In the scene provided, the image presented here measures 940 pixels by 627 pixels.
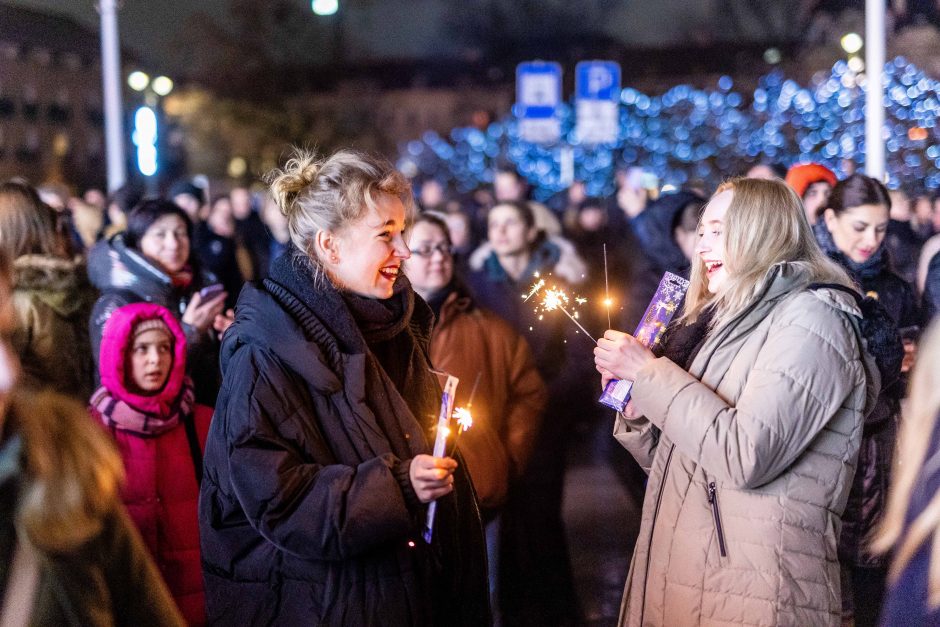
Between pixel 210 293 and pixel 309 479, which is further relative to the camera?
pixel 210 293

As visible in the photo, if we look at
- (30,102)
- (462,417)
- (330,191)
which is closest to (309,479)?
(462,417)

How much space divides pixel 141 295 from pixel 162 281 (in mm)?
159

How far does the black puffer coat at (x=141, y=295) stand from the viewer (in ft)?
19.0

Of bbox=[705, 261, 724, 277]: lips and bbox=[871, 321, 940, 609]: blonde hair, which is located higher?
bbox=[705, 261, 724, 277]: lips

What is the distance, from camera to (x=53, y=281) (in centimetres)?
637

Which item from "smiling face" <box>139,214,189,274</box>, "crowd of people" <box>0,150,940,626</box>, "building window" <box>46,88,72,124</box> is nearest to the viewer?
"crowd of people" <box>0,150,940,626</box>

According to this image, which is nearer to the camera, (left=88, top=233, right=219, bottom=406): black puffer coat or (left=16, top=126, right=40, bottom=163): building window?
(left=88, top=233, right=219, bottom=406): black puffer coat

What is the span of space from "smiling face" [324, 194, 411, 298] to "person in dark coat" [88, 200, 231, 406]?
2537mm

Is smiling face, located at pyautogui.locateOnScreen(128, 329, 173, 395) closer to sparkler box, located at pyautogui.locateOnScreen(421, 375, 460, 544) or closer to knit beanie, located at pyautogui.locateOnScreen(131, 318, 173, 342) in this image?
knit beanie, located at pyautogui.locateOnScreen(131, 318, 173, 342)

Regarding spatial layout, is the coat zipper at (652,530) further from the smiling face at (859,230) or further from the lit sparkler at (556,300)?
the smiling face at (859,230)

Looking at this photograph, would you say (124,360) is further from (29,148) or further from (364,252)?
(29,148)

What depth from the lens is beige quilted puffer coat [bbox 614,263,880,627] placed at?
3219mm

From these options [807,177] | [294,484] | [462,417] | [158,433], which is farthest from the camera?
[807,177]

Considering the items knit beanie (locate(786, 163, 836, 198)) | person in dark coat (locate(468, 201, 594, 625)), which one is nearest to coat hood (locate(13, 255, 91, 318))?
person in dark coat (locate(468, 201, 594, 625))
